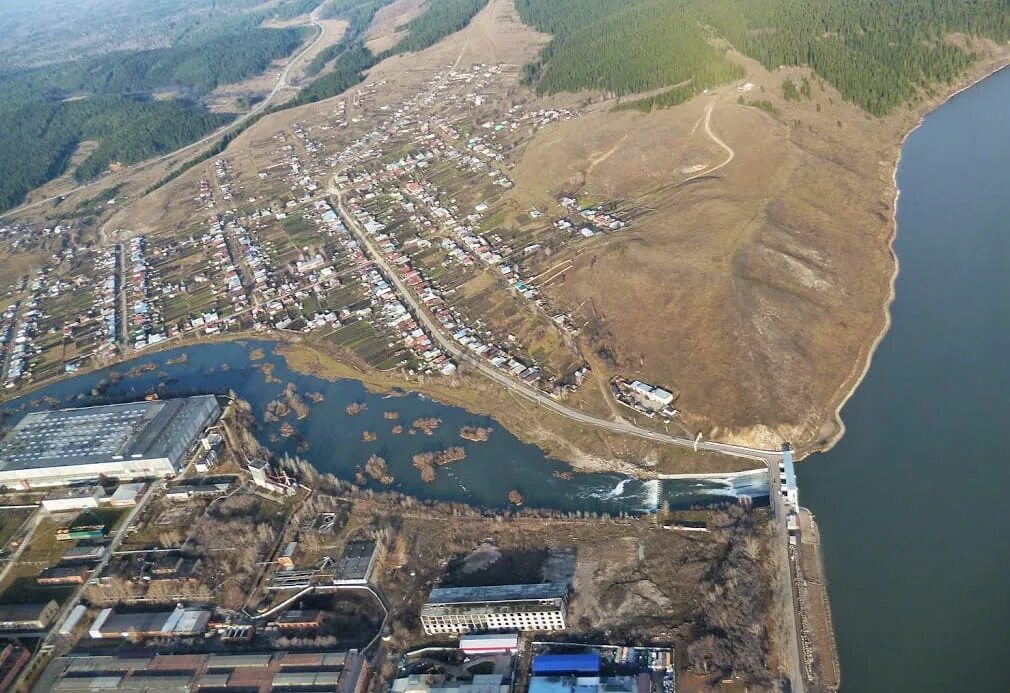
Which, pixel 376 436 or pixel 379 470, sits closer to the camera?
pixel 379 470

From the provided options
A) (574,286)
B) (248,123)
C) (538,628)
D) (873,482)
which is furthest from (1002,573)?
(248,123)

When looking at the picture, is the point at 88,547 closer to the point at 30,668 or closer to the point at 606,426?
the point at 30,668

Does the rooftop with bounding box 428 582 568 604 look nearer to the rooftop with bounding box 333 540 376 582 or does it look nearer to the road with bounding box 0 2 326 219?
the rooftop with bounding box 333 540 376 582

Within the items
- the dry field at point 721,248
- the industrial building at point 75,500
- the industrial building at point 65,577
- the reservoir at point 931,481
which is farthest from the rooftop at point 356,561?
the reservoir at point 931,481

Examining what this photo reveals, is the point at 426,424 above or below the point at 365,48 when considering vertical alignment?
below

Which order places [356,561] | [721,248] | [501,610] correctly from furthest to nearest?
[721,248], [356,561], [501,610]

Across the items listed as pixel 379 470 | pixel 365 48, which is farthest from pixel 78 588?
pixel 365 48

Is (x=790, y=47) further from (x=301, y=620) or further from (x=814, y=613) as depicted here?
(x=301, y=620)
